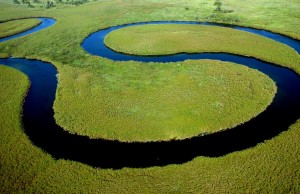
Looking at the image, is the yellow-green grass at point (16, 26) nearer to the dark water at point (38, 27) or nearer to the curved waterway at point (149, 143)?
the dark water at point (38, 27)

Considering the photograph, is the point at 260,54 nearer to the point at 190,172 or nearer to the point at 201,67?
the point at 201,67

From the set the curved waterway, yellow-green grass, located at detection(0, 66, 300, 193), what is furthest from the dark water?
yellow-green grass, located at detection(0, 66, 300, 193)

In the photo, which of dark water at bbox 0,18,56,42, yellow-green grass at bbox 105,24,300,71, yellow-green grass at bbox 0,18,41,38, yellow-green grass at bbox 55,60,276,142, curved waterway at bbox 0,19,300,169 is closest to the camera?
curved waterway at bbox 0,19,300,169

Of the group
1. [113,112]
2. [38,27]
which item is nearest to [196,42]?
[113,112]

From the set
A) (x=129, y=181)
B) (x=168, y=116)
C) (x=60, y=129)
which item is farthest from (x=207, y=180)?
(x=60, y=129)

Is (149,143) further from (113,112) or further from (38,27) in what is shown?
(38,27)

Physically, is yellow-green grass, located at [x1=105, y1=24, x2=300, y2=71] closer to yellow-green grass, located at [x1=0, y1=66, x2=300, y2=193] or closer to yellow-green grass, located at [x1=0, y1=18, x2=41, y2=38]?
yellow-green grass, located at [x1=0, y1=66, x2=300, y2=193]

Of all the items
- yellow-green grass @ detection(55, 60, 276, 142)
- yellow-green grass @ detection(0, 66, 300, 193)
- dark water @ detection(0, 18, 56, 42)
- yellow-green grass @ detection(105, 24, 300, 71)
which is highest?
yellow-green grass @ detection(105, 24, 300, 71)
